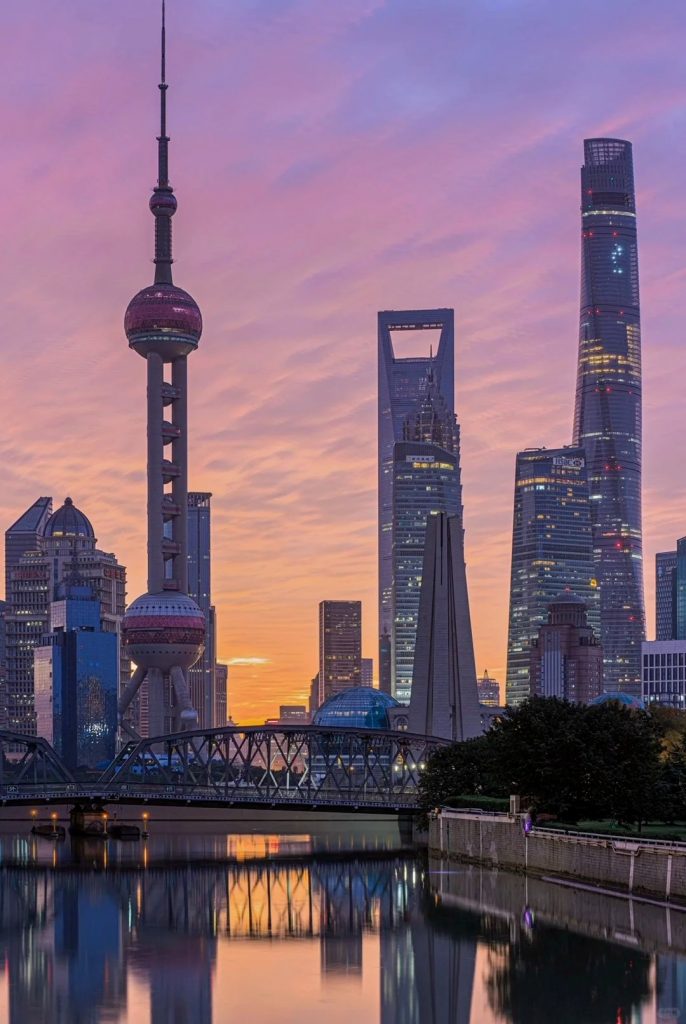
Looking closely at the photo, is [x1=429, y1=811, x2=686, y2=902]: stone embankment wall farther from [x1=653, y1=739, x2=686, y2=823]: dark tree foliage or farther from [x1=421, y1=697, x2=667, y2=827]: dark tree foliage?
[x1=653, y1=739, x2=686, y2=823]: dark tree foliage

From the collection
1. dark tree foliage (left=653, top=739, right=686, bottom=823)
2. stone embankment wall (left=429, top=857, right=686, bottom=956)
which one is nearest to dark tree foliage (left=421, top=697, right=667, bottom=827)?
dark tree foliage (left=653, top=739, right=686, bottom=823)

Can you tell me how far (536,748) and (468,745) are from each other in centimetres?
4287

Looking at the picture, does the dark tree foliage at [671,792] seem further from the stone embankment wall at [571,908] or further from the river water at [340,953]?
the river water at [340,953]

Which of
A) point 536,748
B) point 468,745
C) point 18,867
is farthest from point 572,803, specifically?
point 18,867

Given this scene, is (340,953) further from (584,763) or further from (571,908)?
(584,763)

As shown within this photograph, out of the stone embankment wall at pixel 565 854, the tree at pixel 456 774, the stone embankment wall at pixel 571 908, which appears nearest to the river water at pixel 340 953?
the stone embankment wall at pixel 571 908

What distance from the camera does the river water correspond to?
243 feet

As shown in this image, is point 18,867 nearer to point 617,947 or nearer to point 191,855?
point 191,855

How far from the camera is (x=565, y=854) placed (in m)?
119

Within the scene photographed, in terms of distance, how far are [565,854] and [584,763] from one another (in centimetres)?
1407

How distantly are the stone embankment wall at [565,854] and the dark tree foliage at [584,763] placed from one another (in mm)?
3827

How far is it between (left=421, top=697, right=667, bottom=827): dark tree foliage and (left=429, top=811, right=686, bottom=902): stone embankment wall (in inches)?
151

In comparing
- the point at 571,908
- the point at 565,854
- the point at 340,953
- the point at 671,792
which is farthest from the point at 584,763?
the point at 340,953

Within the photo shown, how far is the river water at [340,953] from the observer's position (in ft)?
243
